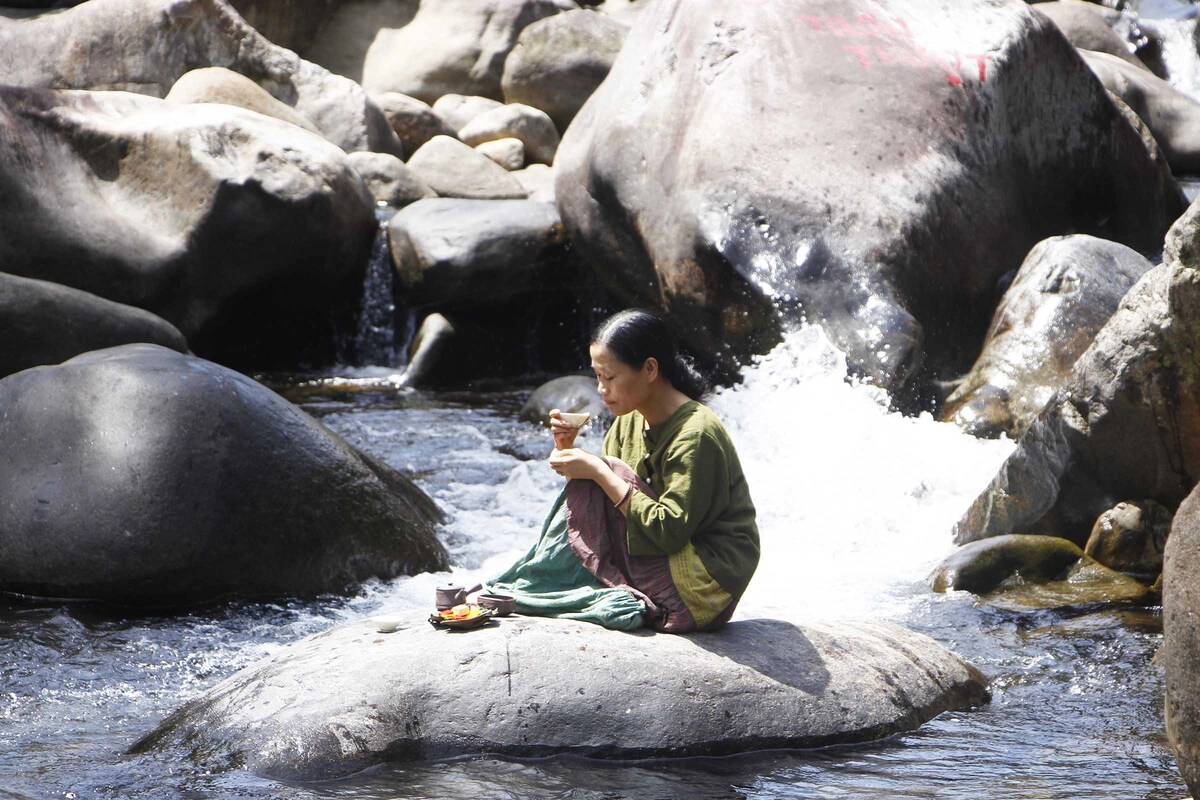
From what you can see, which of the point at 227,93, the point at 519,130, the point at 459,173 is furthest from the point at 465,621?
the point at 519,130

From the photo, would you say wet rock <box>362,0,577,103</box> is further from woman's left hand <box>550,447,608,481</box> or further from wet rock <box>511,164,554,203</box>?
woman's left hand <box>550,447,608,481</box>

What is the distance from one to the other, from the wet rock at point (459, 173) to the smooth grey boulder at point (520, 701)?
1247 cm

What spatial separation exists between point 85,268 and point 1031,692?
8371 mm

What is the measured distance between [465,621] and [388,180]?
38.6 ft

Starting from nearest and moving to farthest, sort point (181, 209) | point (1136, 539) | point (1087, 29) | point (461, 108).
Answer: point (1136, 539)
point (181, 209)
point (1087, 29)
point (461, 108)

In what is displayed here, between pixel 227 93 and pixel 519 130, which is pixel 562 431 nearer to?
pixel 227 93

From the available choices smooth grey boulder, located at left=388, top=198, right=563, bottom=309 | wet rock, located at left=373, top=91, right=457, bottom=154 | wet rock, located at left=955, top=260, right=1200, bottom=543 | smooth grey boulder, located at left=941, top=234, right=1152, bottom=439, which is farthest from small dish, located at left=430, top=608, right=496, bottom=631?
wet rock, located at left=373, top=91, right=457, bottom=154

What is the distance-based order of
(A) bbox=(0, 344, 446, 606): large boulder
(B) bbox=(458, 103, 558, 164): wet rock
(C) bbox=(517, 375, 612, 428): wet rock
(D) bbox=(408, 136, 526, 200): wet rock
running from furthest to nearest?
1. (B) bbox=(458, 103, 558, 164): wet rock
2. (D) bbox=(408, 136, 526, 200): wet rock
3. (C) bbox=(517, 375, 612, 428): wet rock
4. (A) bbox=(0, 344, 446, 606): large boulder

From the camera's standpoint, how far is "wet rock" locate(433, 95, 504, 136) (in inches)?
752

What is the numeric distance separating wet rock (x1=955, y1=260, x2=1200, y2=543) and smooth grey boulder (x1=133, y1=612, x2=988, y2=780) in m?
2.26

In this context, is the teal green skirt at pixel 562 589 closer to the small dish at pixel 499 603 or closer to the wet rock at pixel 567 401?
the small dish at pixel 499 603

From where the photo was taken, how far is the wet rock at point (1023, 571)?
6105 millimetres

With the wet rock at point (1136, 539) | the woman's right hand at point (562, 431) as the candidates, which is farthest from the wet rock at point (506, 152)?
the woman's right hand at point (562, 431)

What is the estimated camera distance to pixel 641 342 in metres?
4.16
